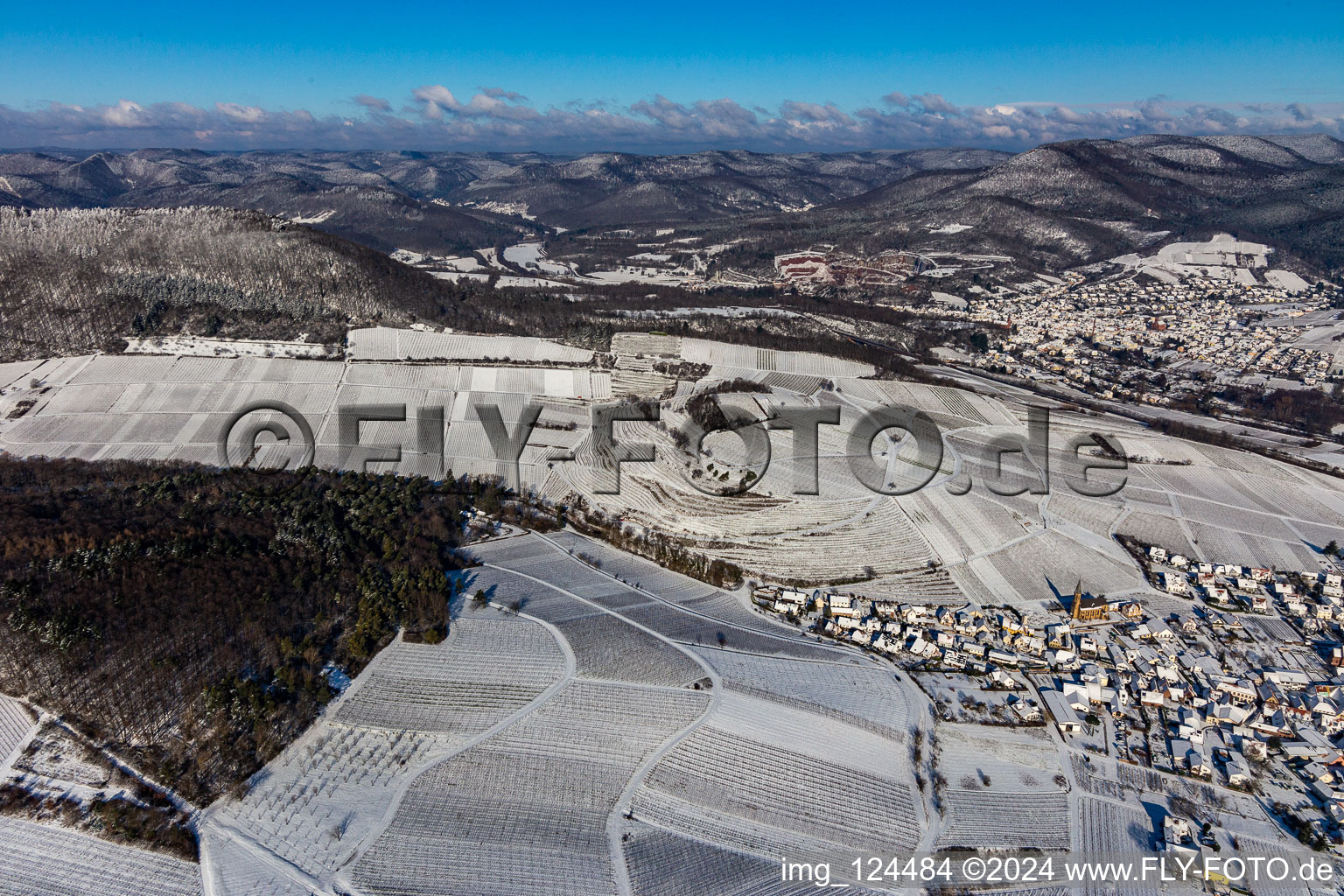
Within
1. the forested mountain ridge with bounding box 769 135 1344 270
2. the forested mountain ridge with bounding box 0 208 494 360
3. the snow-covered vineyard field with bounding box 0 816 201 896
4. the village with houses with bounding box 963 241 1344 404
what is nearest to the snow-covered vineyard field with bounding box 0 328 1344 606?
the forested mountain ridge with bounding box 0 208 494 360

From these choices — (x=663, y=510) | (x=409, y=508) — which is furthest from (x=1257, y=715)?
(x=409, y=508)

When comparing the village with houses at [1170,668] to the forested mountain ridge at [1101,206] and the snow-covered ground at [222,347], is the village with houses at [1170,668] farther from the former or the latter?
the forested mountain ridge at [1101,206]

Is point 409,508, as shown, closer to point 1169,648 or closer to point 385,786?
point 385,786

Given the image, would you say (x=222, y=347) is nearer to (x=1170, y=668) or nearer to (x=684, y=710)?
(x=684, y=710)

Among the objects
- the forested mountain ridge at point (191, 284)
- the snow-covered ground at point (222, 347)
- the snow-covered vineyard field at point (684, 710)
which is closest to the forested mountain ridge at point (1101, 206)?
the snow-covered vineyard field at point (684, 710)

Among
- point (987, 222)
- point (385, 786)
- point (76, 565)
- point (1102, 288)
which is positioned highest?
point (987, 222)

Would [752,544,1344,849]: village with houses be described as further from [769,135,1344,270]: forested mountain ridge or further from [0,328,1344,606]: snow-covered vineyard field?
[769,135,1344,270]: forested mountain ridge
